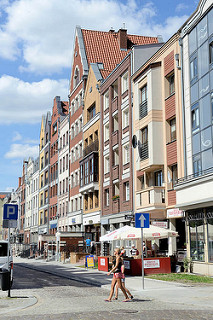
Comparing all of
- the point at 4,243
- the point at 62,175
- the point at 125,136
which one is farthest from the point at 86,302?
the point at 62,175

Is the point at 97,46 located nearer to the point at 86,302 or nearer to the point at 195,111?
the point at 195,111

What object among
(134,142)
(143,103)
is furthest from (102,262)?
(143,103)

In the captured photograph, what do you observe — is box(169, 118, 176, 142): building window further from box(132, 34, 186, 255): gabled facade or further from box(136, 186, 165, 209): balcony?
box(136, 186, 165, 209): balcony

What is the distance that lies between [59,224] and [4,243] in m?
40.9

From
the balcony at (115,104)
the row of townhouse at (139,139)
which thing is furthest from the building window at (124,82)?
the balcony at (115,104)

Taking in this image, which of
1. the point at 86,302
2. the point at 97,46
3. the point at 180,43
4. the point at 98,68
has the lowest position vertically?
the point at 86,302

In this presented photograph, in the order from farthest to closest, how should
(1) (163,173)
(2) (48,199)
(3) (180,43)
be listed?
1. (2) (48,199)
2. (1) (163,173)
3. (3) (180,43)

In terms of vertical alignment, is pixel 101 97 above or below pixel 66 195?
above

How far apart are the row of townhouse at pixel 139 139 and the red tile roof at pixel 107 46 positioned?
0.38 ft

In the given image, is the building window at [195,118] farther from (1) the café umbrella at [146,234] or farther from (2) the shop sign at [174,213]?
(1) the café umbrella at [146,234]

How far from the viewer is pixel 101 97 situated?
4309 centimetres

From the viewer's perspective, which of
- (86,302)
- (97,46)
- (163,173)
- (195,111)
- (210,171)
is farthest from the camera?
(97,46)

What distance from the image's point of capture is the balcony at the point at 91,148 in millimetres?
43575

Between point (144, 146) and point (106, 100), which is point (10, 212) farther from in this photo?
point (106, 100)
